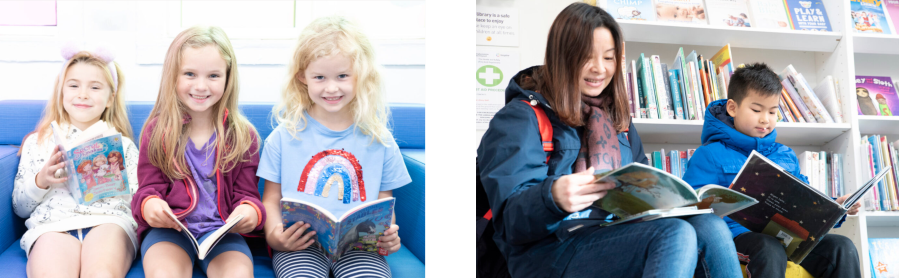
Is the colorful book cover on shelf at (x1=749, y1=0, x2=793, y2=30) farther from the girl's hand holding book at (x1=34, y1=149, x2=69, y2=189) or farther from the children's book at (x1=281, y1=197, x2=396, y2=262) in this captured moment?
the girl's hand holding book at (x1=34, y1=149, x2=69, y2=189)

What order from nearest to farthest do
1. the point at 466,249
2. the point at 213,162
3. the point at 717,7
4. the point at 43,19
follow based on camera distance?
the point at 466,249
the point at 213,162
the point at 43,19
the point at 717,7

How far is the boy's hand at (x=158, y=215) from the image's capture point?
102cm

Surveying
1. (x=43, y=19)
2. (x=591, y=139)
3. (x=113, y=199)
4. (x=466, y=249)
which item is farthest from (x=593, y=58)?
(x=43, y=19)

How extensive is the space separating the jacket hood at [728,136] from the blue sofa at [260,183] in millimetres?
772

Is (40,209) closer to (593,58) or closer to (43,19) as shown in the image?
(43,19)

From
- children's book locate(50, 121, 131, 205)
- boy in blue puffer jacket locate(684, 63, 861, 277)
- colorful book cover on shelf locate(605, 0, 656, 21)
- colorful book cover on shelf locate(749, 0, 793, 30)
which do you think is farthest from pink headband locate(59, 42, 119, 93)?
colorful book cover on shelf locate(749, 0, 793, 30)

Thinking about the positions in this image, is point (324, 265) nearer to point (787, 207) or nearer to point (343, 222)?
point (343, 222)

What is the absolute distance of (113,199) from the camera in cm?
118

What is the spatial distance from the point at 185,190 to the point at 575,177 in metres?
0.83

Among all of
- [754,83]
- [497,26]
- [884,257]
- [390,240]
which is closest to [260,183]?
[390,240]

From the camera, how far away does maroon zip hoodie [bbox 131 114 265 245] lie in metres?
1.09

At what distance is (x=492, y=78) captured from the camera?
68.3 inches

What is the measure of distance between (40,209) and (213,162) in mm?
374

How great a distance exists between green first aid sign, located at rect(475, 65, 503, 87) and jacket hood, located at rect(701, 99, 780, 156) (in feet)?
2.07
